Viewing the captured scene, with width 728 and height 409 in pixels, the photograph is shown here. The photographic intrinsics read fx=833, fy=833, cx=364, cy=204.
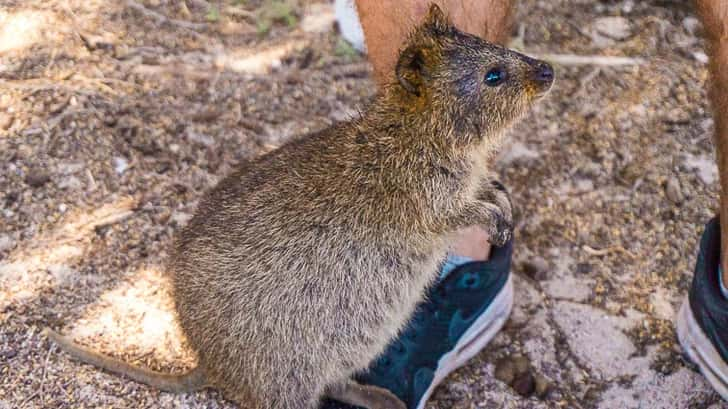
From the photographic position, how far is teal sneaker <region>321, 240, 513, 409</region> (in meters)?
2.71

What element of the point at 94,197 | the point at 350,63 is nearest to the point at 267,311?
the point at 94,197

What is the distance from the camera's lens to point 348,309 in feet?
8.09

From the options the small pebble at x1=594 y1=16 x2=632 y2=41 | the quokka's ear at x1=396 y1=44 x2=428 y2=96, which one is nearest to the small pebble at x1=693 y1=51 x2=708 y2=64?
the small pebble at x1=594 y1=16 x2=632 y2=41

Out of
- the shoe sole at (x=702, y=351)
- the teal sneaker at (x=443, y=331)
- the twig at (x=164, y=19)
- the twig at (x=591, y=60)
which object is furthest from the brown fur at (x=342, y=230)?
the twig at (x=164, y=19)

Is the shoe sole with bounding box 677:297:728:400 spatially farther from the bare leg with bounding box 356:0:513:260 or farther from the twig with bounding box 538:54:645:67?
the twig with bounding box 538:54:645:67

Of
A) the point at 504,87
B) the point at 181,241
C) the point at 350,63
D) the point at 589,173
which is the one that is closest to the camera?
the point at 504,87

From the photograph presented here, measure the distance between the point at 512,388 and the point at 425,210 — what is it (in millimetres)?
755

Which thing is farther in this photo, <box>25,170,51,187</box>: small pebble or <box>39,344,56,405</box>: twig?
<box>25,170,51,187</box>: small pebble

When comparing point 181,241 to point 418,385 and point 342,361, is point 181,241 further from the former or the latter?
point 418,385

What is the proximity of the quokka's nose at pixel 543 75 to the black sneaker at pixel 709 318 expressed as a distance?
83 cm

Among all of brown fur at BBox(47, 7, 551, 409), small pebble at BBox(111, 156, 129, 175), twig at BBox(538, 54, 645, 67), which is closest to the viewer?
brown fur at BBox(47, 7, 551, 409)

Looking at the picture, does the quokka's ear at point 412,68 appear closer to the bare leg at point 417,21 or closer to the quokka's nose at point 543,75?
the quokka's nose at point 543,75

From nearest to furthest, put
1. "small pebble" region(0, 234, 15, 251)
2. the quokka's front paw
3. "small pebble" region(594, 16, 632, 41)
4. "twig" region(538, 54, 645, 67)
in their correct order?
1. the quokka's front paw
2. "small pebble" region(0, 234, 15, 251)
3. "twig" region(538, 54, 645, 67)
4. "small pebble" region(594, 16, 632, 41)

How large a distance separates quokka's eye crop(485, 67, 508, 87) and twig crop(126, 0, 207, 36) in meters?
2.07
